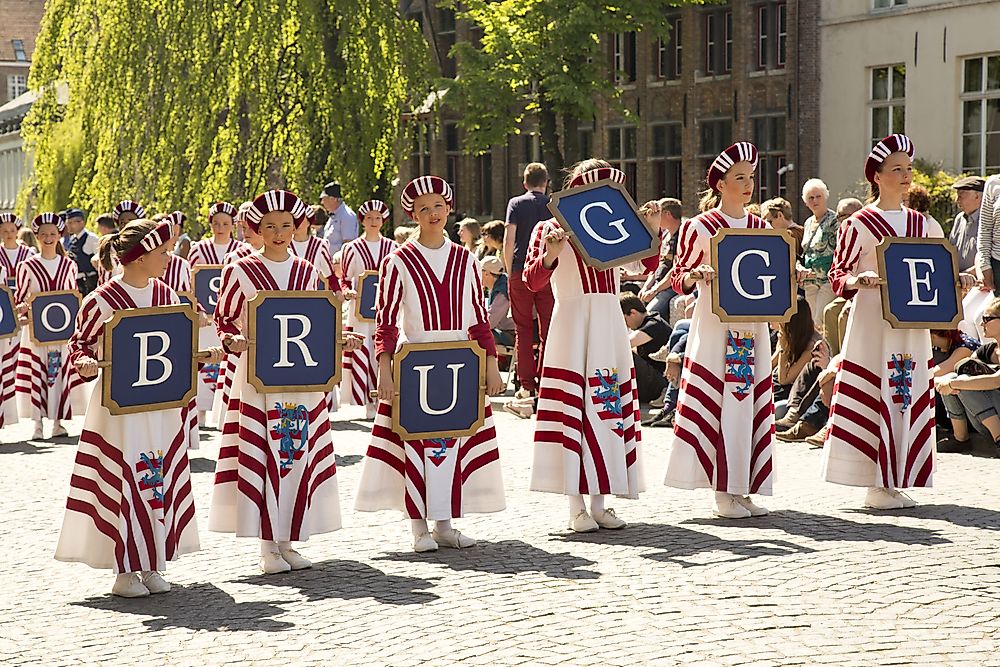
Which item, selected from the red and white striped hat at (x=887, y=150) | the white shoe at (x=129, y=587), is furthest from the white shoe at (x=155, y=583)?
the red and white striped hat at (x=887, y=150)

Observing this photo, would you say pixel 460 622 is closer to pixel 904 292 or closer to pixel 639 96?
pixel 904 292

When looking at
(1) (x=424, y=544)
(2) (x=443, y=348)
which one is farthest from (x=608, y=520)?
(2) (x=443, y=348)

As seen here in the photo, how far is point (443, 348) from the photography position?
8.84 meters

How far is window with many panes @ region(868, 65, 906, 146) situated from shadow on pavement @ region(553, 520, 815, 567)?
22676 millimetres

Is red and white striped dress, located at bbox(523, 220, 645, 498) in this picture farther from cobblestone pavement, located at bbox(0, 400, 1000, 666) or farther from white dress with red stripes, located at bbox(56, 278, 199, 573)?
white dress with red stripes, located at bbox(56, 278, 199, 573)

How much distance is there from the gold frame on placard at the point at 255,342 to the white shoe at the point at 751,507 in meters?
2.57

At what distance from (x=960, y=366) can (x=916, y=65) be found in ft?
62.4

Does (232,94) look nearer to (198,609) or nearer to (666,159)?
(666,159)

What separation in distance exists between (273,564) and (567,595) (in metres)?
1.62

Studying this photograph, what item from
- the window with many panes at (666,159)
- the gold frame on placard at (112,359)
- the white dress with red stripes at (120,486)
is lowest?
the white dress with red stripes at (120,486)

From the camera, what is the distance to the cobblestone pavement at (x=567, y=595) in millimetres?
6656

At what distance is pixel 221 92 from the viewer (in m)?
29.8

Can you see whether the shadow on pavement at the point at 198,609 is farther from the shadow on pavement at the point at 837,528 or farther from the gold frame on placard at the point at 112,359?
the shadow on pavement at the point at 837,528

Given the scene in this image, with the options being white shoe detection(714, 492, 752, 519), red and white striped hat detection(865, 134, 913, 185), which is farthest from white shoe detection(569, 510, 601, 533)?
red and white striped hat detection(865, 134, 913, 185)
